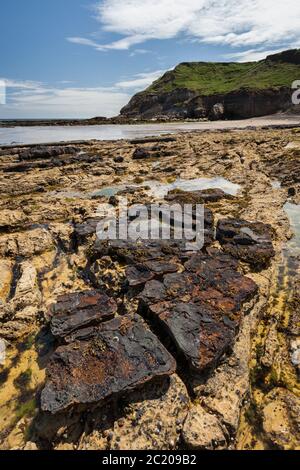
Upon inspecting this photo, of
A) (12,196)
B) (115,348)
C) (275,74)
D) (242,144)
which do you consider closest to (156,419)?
(115,348)

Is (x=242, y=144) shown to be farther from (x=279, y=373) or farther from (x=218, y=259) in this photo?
(x=279, y=373)

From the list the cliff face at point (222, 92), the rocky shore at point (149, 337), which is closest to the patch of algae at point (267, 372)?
the rocky shore at point (149, 337)

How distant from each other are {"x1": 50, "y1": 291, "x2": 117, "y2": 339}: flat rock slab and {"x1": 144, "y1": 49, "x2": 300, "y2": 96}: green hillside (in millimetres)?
92553

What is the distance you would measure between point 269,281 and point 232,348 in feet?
9.63

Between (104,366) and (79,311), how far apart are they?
1.68 metres

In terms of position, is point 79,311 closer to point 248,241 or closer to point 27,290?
point 27,290

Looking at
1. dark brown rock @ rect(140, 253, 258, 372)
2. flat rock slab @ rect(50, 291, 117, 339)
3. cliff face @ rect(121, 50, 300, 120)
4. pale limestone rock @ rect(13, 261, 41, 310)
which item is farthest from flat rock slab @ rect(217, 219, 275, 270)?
cliff face @ rect(121, 50, 300, 120)

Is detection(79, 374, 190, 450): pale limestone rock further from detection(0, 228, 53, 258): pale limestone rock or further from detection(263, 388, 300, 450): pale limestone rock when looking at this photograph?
detection(0, 228, 53, 258): pale limestone rock

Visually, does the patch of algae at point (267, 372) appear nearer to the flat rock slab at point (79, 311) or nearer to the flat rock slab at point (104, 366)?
the flat rock slab at point (104, 366)

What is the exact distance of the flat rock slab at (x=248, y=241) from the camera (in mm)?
9180

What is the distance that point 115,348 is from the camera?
5.54 metres

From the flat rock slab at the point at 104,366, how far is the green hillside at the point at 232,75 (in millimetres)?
93550

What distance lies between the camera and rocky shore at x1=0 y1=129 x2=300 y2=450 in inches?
187

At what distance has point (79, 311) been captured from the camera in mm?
6605
